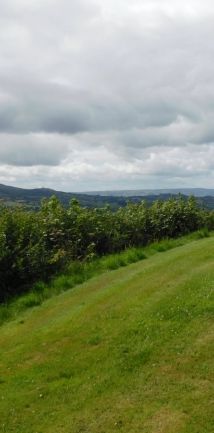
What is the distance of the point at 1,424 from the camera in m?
8.88

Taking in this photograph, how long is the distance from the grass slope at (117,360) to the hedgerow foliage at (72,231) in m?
3.05

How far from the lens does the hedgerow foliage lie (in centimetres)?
1864

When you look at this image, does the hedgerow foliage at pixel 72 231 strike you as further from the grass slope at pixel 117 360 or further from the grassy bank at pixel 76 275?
the grass slope at pixel 117 360

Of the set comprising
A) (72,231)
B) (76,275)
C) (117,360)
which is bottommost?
(117,360)

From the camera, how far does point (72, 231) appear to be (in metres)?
21.8

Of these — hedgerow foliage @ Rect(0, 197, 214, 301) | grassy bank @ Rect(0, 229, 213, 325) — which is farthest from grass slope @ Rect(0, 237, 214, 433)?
hedgerow foliage @ Rect(0, 197, 214, 301)

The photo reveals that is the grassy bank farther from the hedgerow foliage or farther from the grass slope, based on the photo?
the grass slope

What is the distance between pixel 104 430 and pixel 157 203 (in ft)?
67.9

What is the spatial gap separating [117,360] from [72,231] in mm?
11810

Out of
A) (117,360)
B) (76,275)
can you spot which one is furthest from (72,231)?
(117,360)

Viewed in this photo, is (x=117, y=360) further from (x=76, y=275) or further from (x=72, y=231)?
(x=72, y=231)

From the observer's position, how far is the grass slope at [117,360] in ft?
27.3

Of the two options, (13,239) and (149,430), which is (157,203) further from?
(149,430)

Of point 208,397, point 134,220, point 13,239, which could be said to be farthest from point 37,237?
point 208,397
